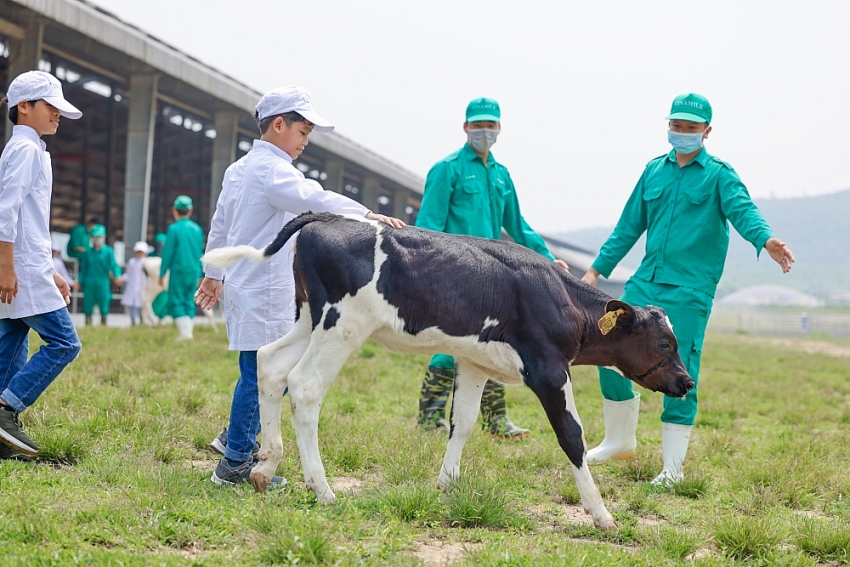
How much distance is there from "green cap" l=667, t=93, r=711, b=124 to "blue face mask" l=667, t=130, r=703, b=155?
10 cm

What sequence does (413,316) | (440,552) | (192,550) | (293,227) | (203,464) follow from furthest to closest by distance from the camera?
1. (203,464)
2. (293,227)
3. (413,316)
4. (440,552)
5. (192,550)

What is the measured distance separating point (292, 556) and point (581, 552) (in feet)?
4.07

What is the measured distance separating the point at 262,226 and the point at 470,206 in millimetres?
2362

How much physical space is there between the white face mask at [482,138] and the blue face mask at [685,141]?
4.92ft

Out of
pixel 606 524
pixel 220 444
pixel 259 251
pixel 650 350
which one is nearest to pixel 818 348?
pixel 650 350

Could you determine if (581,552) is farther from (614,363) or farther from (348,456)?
(348,456)

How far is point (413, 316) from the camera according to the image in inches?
170

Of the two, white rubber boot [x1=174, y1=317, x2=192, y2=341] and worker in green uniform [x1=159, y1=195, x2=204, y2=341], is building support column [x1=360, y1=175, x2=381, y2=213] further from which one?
white rubber boot [x1=174, y1=317, x2=192, y2=341]

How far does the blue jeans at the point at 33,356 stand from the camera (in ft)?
15.5

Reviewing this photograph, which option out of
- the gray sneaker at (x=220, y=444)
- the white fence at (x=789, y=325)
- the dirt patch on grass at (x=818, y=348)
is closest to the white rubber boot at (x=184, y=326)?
the gray sneaker at (x=220, y=444)

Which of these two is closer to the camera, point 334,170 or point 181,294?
point 181,294

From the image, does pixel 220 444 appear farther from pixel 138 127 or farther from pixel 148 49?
pixel 138 127

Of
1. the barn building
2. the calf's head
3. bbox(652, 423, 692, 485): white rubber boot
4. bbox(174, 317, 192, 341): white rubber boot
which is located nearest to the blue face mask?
the calf's head

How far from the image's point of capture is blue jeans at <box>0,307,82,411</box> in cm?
471
